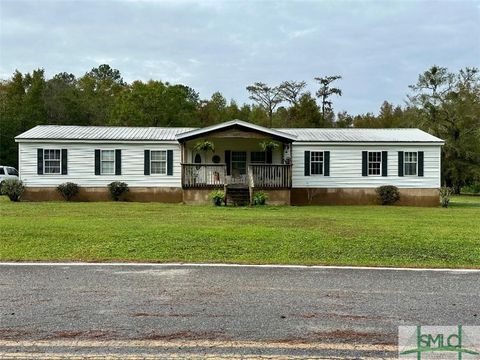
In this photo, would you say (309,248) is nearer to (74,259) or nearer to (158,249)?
(158,249)

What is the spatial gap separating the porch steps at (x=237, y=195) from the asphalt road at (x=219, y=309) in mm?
12988

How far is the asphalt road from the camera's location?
411 cm

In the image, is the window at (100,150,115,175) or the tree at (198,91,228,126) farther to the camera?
the tree at (198,91,228,126)

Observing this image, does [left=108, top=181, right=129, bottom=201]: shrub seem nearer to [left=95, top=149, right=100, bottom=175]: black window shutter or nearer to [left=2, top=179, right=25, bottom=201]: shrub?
[left=95, top=149, right=100, bottom=175]: black window shutter

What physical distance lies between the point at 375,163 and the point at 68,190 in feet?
50.0

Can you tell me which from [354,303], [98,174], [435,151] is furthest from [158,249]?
[435,151]

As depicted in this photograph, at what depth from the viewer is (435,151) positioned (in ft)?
77.8

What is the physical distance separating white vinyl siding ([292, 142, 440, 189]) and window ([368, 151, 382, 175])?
208mm

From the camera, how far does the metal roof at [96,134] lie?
2297 cm

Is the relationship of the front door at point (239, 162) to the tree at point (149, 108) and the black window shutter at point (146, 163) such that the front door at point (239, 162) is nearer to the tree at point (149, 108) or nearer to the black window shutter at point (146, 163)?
the black window shutter at point (146, 163)

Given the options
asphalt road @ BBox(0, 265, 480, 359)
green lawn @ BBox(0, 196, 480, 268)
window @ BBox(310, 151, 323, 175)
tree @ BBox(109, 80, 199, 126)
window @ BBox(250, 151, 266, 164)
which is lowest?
asphalt road @ BBox(0, 265, 480, 359)

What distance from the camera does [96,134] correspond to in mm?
24047

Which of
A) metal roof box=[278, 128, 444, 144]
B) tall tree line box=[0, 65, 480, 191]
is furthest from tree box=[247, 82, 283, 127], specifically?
metal roof box=[278, 128, 444, 144]

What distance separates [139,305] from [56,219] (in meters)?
8.78
